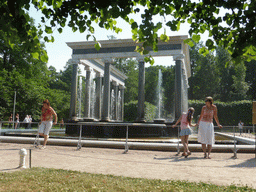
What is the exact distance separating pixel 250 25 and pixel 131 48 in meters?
20.8

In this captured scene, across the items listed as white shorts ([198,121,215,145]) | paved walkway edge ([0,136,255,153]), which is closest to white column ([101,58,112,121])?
paved walkway edge ([0,136,255,153])

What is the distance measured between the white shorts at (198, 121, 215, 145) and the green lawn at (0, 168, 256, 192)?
13.1 ft

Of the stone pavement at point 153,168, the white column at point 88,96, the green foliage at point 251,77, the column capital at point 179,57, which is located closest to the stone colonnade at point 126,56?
the column capital at point 179,57

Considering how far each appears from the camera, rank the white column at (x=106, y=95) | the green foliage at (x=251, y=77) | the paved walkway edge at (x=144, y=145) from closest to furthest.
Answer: the paved walkway edge at (x=144, y=145)
the white column at (x=106, y=95)
the green foliage at (x=251, y=77)

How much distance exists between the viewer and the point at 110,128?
2142 centimetres

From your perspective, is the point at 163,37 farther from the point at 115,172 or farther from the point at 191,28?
the point at 115,172

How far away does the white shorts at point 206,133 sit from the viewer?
9.16m

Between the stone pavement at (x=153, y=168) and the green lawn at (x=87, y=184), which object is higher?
the green lawn at (x=87, y=184)

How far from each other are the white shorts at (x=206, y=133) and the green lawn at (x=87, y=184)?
13.1 ft

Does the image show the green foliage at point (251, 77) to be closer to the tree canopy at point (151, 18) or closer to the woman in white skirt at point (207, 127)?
the woman in white skirt at point (207, 127)

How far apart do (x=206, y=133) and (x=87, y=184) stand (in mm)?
5351

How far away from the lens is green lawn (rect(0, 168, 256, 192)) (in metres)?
4.90

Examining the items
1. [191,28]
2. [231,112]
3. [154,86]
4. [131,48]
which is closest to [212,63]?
[154,86]

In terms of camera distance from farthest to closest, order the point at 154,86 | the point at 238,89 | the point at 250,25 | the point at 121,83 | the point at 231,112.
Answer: the point at 154,86 < the point at 238,89 < the point at 231,112 < the point at 121,83 < the point at 250,25
